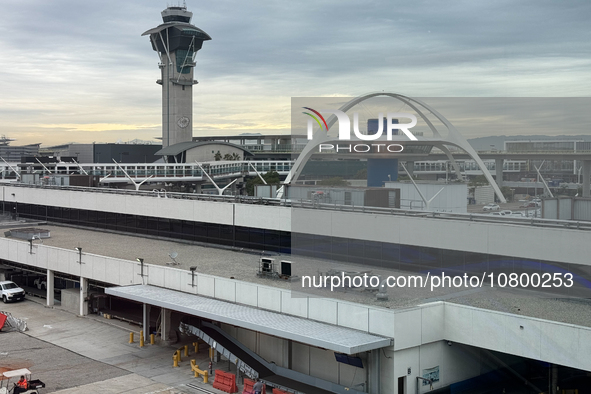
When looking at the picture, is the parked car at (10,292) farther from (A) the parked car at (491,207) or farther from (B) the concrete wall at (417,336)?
(A) the parked car at (491,207)

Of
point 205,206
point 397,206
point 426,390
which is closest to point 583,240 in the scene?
point 426,390

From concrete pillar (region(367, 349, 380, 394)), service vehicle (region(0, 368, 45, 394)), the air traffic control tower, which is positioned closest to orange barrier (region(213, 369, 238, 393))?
concrete pillar (region(367, 349, 380, 394))

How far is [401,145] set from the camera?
30.9 metres

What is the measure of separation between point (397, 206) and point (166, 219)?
16.2 metres

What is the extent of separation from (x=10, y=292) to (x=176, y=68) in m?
102

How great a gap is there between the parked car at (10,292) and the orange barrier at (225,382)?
65.8ft

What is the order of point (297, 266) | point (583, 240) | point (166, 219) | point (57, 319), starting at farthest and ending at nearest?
point (166, 219) < point (57, 319) < point (297, 266) < point (583, 240)

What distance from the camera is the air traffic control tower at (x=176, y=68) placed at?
134 meters

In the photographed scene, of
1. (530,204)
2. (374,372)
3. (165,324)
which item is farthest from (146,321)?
(530,204)

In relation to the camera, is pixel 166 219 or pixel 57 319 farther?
pixel 166 219

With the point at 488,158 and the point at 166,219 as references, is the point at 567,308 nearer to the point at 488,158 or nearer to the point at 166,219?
the point at 488,158

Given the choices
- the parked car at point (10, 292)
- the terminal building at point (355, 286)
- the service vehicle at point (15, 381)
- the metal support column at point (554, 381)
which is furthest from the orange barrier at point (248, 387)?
the parked car at point (10, 292)

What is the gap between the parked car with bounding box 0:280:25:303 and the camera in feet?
126

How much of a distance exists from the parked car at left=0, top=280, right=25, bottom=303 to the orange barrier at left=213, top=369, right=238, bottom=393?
20.1m
